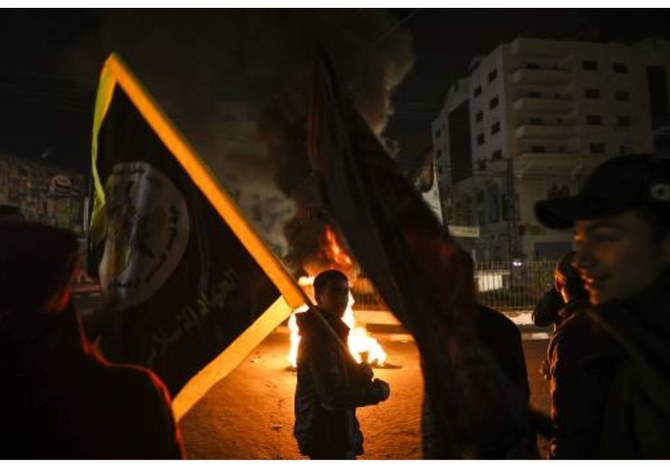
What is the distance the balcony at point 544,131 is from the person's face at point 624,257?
40420mm

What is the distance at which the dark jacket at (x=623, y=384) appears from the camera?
1.70 meters

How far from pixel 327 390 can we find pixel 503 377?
123 cm

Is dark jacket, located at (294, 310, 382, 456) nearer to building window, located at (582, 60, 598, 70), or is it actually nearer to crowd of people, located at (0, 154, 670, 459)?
crowd of people, located at (0, 154, 670, 459)

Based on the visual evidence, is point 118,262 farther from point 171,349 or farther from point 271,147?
point 271,147

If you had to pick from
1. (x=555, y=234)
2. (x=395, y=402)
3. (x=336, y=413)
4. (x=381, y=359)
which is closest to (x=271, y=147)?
(x=381, y=359)

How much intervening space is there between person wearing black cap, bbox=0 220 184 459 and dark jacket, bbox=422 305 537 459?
3.44 feet

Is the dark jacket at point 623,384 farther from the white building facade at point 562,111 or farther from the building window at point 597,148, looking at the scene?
the building window at point 597,148

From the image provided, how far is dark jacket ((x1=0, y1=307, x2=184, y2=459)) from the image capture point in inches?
64.1

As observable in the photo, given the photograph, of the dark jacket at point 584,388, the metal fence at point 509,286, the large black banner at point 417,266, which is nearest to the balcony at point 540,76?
the metal fence at point 509,286

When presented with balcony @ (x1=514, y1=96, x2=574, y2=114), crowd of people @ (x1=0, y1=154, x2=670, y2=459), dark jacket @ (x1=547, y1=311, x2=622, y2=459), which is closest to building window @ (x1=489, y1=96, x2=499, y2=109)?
balcony @ (x1=514, y1=96, x2=574, y2=114)

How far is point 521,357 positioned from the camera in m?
2.03

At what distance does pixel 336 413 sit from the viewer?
2.99m

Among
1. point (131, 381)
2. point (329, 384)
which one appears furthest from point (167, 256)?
point (329, 384)

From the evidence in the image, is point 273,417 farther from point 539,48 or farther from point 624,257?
point 539,48
